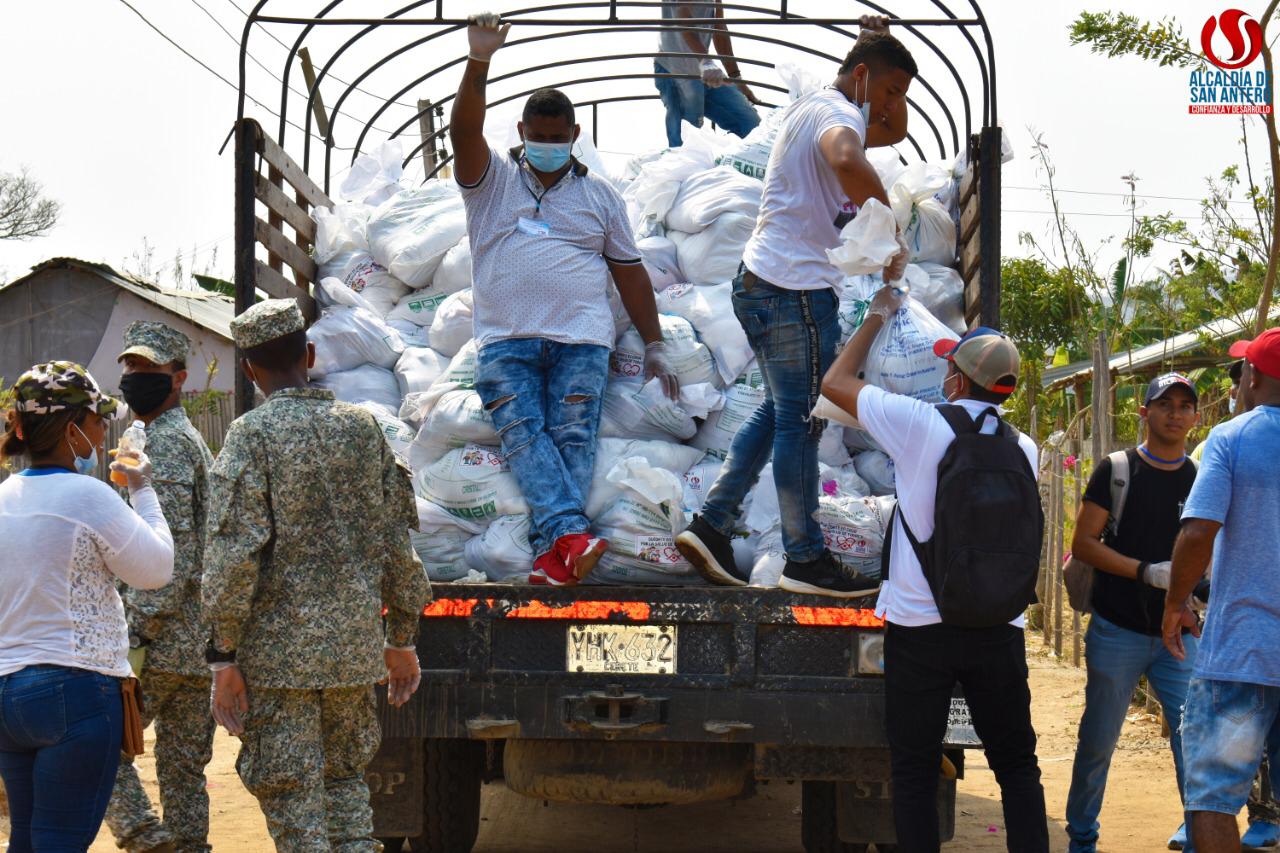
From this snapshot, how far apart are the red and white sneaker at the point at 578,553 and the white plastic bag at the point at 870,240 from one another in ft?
3.43

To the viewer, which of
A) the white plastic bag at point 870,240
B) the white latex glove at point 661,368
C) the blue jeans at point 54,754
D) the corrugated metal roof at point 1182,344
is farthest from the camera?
the corrugated metal roof at point 1182,344

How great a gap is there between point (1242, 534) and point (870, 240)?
3.91 feet

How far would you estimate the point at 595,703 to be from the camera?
414 centimetres

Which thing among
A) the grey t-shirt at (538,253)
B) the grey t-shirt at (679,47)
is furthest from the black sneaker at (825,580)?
the grey t-shirt at (679,47)

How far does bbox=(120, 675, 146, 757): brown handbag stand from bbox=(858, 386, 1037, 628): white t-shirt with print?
5.88 ft

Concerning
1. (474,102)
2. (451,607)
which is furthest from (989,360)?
(474,102)

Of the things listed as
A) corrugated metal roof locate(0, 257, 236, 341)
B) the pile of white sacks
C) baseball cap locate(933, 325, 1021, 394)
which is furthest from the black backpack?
corrugated metal roof locate(0, 257, 236, 341)

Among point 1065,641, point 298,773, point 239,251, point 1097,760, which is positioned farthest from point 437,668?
point 1065,641

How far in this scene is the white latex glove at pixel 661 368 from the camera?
15.8 feet

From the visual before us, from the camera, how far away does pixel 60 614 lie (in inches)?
124

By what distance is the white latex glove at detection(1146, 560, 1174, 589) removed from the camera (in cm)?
455

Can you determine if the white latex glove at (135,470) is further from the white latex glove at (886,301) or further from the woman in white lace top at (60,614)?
the white latex glove at (886,301)

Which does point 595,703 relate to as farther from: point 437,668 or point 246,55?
point 246,55

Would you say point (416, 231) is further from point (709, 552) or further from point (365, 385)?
point (709, 552)
